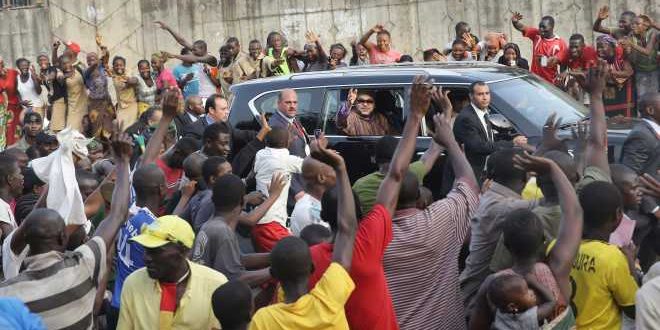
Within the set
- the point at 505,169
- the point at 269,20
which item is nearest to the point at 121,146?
the point at 505,169

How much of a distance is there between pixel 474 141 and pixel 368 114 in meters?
1.27

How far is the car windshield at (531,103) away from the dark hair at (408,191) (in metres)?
4.61

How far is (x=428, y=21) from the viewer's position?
21062mm

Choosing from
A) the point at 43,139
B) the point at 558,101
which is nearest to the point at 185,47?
the point at 43,139

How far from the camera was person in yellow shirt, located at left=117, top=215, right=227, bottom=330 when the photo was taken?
6.80 metres

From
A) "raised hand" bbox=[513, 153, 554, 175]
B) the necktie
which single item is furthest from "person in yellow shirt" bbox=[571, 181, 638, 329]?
the necktie

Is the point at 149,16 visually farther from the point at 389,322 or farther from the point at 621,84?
the point at 389,322

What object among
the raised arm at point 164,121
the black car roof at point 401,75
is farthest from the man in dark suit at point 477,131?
the raised arm at point 164,121

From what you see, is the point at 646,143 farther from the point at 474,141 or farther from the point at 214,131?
the point at 214,131

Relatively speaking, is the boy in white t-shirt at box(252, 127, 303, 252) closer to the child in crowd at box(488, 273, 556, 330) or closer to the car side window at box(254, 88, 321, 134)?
the car side window at box(254, 88, 321, 134)

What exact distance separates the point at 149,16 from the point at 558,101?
38.5 ft

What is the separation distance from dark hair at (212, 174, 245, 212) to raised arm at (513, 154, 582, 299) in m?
1.85

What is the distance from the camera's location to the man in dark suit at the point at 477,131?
11430 millimetres

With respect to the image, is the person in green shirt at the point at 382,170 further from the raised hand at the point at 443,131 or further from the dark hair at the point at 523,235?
the dark hair at the point at 523,235
